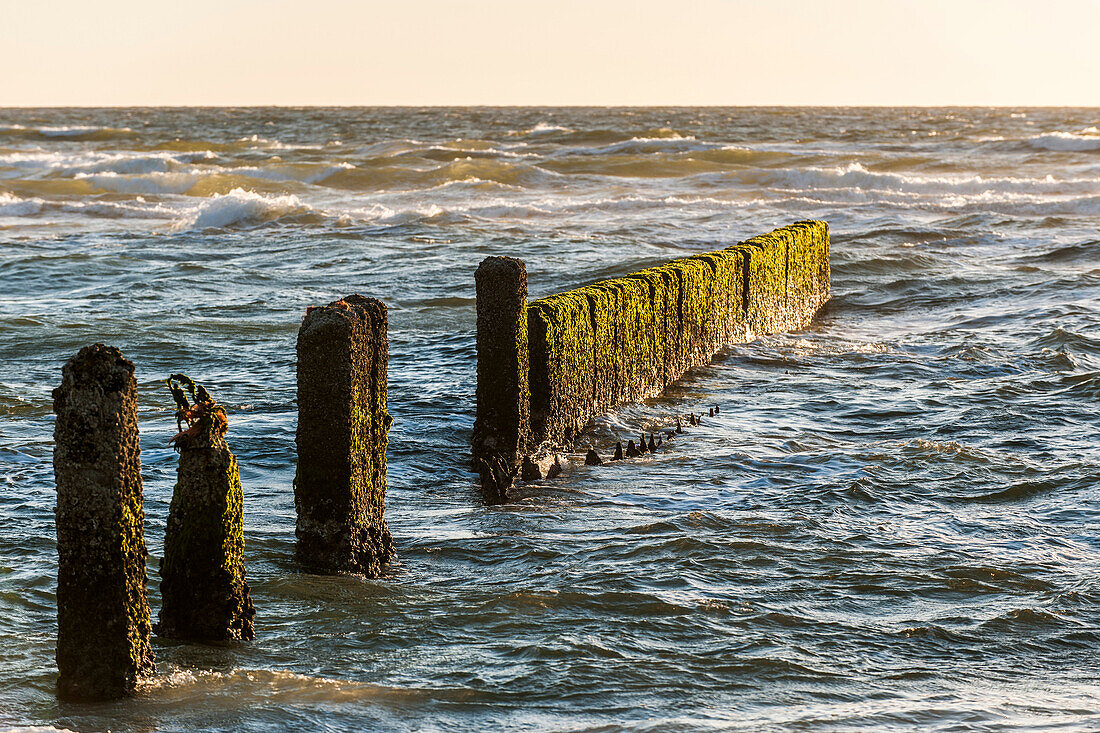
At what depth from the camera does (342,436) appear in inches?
241

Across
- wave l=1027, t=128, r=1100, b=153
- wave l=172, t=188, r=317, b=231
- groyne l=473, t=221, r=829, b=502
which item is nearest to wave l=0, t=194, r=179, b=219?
wave l=172, t=188, r=317, b=231

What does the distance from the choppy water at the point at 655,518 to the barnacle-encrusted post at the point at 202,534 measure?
0.50 ft

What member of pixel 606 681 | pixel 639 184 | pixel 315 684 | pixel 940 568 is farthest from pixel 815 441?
pixel 639 184

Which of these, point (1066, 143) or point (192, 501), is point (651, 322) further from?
point (1066, 143)

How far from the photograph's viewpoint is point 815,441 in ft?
33.0

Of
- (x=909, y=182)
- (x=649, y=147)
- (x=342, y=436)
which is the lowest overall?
(x=342, y=436)

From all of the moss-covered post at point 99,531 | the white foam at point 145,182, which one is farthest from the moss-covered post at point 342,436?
the white foam at point 145,182

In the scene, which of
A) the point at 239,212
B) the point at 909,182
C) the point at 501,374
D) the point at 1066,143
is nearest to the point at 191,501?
the point at 501,374

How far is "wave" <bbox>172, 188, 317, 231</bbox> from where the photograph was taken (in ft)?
93.4

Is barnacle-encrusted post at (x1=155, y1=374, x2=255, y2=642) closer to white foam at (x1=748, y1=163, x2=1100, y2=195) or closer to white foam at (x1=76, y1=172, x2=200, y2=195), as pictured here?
white foam at (x1=748, y1=163, x2=1100, y2=195)

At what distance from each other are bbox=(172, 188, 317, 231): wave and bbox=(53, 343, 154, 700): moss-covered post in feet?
78.7

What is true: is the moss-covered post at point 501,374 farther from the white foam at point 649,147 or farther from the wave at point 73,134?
the wave at point 73,134

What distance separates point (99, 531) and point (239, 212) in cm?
2563

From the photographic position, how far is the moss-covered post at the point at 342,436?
598 centimetres
